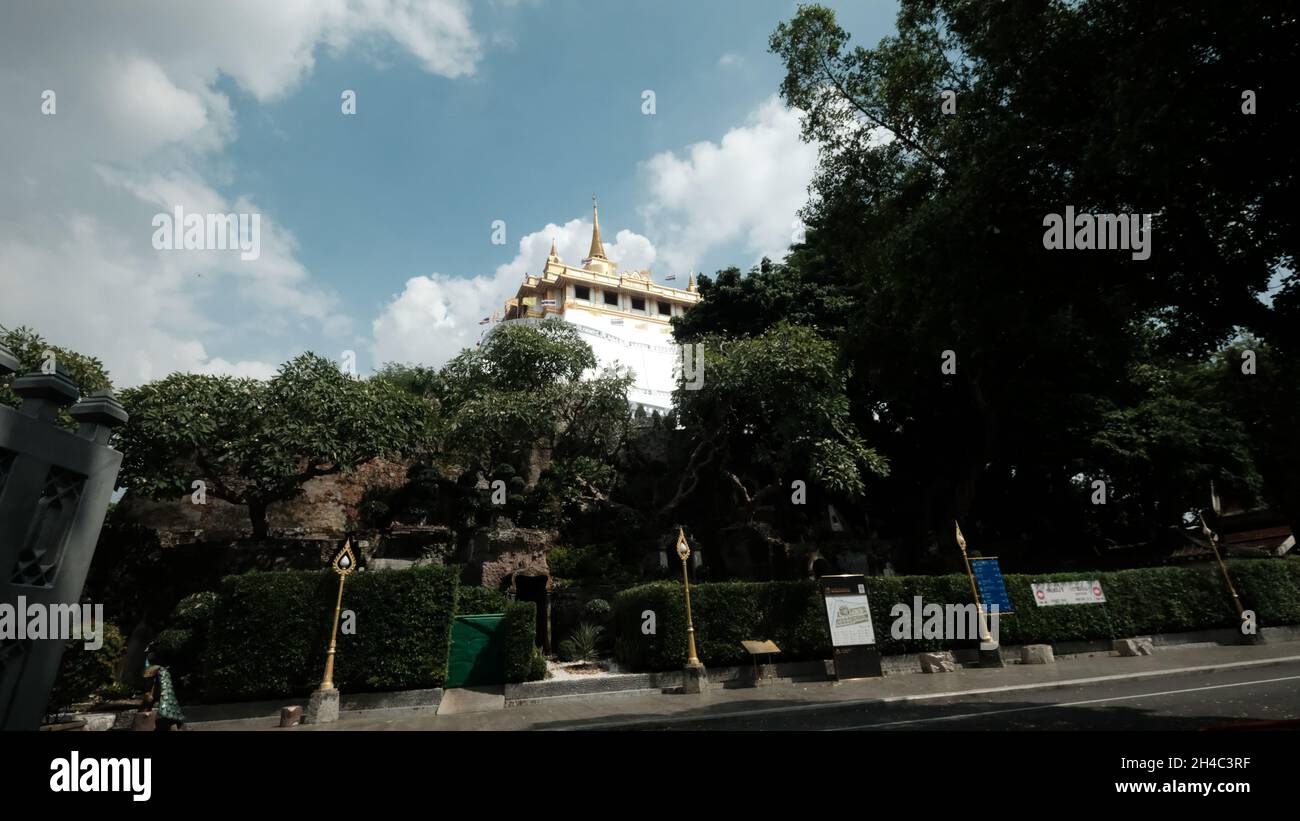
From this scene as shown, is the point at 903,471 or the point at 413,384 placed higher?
the point at 413,384

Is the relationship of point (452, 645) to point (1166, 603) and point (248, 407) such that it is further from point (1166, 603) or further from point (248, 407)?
point (1166, 603)

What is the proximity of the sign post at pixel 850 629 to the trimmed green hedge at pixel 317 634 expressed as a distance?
9075 mm

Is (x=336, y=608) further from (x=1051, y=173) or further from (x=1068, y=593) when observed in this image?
(x=1068, y=593)

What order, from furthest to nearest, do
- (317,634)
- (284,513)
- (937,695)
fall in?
(284,513) → (317,634) → (937,695)

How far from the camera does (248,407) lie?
20.4 metres

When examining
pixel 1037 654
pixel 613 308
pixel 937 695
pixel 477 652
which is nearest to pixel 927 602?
pixel 1037 654

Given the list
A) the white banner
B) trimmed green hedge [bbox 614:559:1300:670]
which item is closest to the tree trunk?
trimmed green hedge [bbox 614:559:1300:670]

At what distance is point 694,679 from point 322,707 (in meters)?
7.76

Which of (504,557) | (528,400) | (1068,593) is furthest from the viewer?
(528,400)

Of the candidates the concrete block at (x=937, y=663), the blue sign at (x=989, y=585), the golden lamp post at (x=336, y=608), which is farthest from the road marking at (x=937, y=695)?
the golden lamp post at (x=336, y=608)

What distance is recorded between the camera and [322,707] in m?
12.4
